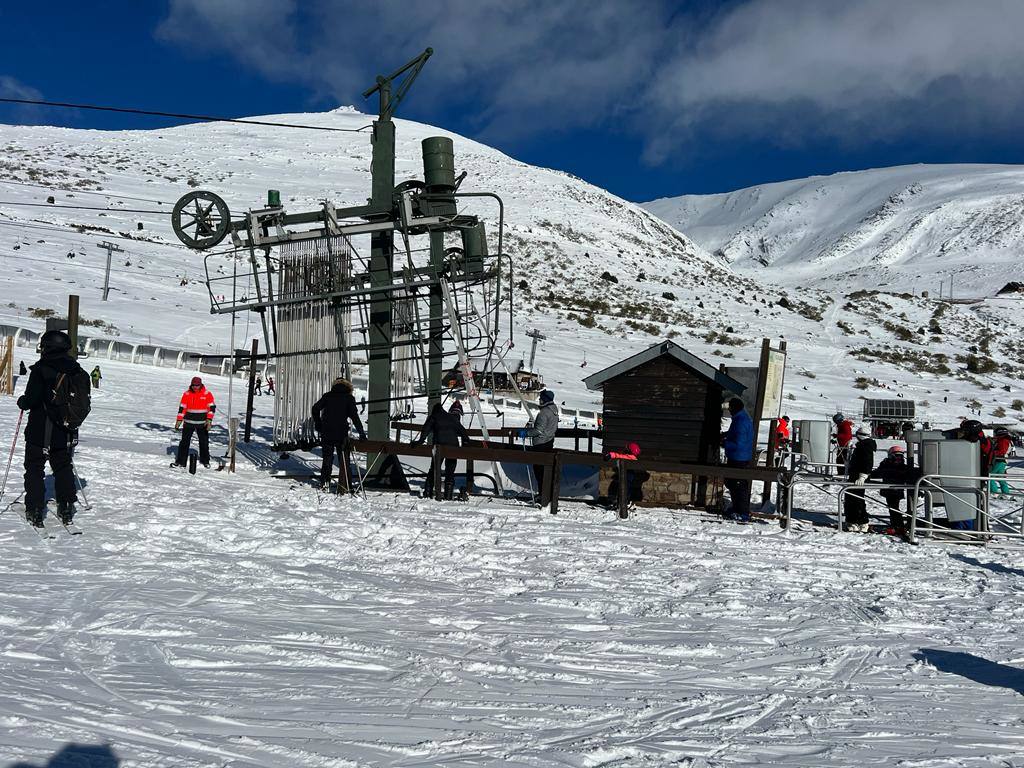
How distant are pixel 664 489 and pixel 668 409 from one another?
4.50 ft

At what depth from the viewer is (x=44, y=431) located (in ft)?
30.2

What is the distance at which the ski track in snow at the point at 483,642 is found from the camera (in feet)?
15.4

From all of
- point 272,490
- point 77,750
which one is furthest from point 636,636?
point 272,490

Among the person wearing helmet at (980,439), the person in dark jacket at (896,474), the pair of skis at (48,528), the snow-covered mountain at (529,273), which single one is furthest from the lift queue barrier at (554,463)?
the snow-covered mountain at (529,273)

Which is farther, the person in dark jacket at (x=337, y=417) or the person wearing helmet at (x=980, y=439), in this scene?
the person wearing helmet at (x=980, y=439)

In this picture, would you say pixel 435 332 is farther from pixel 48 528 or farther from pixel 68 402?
pixel 48 528

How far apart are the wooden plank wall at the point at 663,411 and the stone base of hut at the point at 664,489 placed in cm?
37

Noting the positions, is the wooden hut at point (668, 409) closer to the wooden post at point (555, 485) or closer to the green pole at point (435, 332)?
the wooden post at point (555, 485)

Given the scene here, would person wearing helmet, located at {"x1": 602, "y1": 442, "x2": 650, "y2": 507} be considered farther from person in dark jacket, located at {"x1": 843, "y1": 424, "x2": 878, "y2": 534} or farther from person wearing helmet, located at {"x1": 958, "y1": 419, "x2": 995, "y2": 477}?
person wearing helmet, located at {"x1": 958, "y1": 419, "x2": 995, "y2": 477}

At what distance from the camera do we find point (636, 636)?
690 cm

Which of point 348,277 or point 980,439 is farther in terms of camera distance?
point 348,277

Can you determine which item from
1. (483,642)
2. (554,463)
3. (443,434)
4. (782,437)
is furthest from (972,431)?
(483,642)

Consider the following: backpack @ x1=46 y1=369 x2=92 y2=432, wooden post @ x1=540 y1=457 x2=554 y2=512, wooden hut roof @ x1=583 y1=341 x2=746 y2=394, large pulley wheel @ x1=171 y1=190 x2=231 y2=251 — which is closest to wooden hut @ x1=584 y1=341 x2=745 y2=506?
wooden hut roof @ x1=583 y1=341 x2=746 y2=394

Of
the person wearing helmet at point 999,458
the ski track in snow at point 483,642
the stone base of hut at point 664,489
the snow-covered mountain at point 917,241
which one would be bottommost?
the ski track in snow at point 483,642
